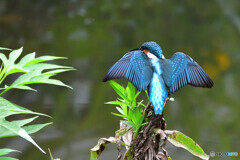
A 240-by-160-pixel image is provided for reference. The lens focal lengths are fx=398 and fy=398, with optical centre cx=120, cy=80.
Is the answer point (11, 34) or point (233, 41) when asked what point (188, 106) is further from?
point (11, 34)

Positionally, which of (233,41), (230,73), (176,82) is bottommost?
(176,82)

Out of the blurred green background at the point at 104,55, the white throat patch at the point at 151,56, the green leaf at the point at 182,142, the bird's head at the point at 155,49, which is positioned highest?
the blurred green background at the point at 104,55

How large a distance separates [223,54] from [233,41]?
0.34 feet

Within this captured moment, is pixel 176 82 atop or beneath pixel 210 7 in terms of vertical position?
beneath

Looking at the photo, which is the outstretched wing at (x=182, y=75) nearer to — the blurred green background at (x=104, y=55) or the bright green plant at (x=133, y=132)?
the bright green plant at (x=133, y=132)

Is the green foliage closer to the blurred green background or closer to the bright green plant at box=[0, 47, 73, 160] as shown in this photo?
the bright green plant at box=[0, 47, 73, 160]

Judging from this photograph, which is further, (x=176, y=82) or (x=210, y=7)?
(x=210, y=7)

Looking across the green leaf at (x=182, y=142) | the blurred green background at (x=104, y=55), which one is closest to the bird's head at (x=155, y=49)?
the green leaf at (x=182, y=142)

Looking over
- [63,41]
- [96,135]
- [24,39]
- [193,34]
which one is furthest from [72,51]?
[193,34]

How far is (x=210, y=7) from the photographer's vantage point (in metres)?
2.27

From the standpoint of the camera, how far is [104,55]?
86.4 inches

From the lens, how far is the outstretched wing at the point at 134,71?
75 cm

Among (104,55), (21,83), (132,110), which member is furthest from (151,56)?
(104,55)

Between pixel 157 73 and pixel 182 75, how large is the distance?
0.17 feet
